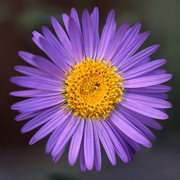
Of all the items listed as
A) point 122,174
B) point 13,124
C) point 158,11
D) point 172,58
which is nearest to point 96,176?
point 122,174

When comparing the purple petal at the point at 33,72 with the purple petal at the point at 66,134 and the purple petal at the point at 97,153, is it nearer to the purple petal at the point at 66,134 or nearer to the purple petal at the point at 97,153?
the purple petal at the point at 66,134

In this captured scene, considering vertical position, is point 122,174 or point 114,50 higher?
point 114,50

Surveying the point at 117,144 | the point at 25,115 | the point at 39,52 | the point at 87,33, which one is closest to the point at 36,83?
the point at 25,115

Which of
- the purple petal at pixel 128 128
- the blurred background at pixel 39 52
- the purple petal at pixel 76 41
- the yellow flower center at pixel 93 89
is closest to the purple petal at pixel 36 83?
the yellow flower center at pixel 93 89

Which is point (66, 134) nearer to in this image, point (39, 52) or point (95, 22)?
point (95, 22)

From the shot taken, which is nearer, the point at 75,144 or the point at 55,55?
the point at 55,55

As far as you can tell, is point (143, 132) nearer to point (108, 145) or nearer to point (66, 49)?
point (108, 145)

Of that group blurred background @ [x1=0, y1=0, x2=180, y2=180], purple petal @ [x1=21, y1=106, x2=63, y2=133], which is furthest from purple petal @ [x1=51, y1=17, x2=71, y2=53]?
blurred background @ [x1=0, y1=0, x2=180, y2=180]

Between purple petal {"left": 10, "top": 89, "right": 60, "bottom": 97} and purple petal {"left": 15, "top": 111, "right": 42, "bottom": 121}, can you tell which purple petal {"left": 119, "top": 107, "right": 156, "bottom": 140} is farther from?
purple petal {"left": 15, "top": 111, "right": 42, "bottom": 121}
